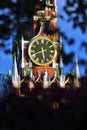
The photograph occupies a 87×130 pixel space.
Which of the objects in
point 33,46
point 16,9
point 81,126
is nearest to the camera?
point 81,126

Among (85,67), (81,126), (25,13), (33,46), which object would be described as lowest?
(81,126)

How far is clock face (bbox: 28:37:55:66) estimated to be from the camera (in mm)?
63781

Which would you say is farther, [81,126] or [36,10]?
[36,10]

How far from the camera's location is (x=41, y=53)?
64312 millimetres

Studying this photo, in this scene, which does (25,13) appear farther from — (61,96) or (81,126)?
(81,126)

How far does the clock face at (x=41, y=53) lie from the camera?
63.8 meters

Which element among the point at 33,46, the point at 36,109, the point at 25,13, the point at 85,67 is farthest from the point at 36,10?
the point at 33,46

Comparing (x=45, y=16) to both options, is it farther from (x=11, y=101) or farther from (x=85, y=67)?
(x=11, y=101)

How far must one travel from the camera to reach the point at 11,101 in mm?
5246

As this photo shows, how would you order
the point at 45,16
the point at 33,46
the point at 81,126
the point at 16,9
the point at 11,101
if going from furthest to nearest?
the point at 33,46 < the point at 45,16 < the point at 16,9 < the point at 11,101 < the point at 81,126

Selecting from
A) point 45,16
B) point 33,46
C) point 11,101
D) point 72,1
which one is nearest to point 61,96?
point 11,101

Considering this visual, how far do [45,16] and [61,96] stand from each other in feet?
6.79

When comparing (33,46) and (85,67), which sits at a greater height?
(33,46)

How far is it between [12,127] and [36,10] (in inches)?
89.3
